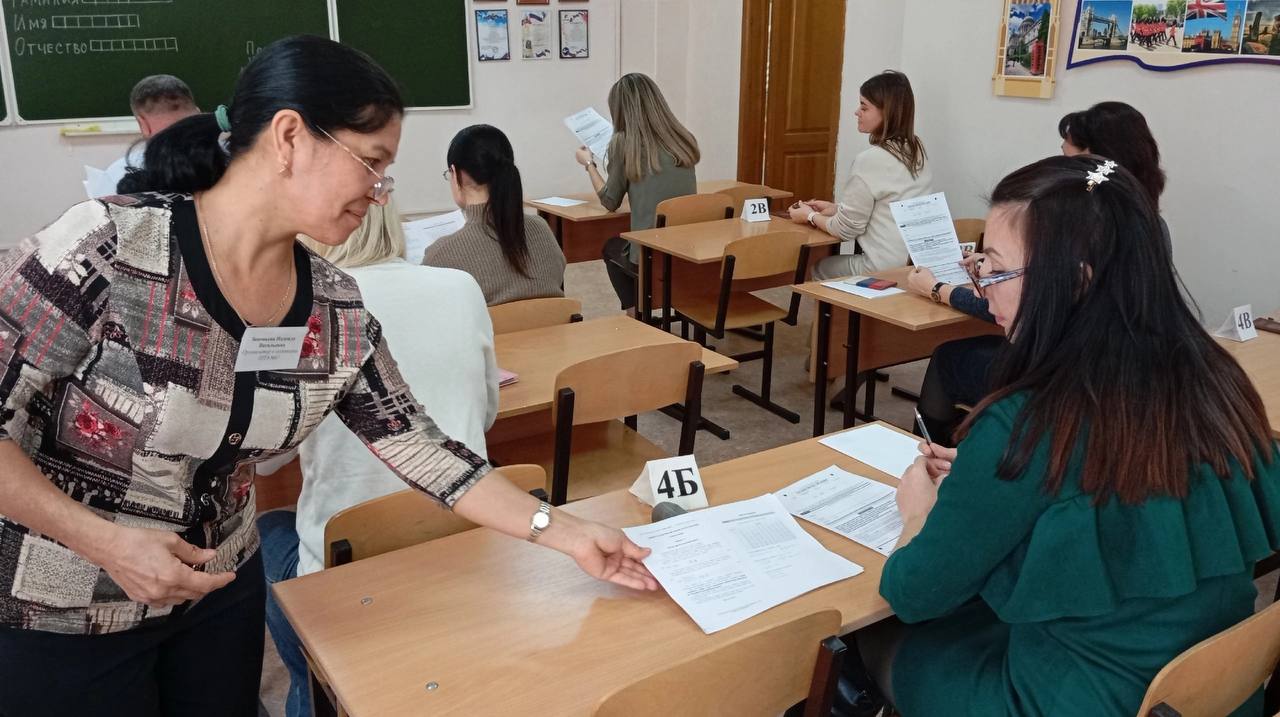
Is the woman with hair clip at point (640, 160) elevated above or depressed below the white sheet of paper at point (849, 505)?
above

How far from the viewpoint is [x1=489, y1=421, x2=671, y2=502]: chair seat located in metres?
2.68

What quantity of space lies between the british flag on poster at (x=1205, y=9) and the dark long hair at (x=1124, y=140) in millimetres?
1225

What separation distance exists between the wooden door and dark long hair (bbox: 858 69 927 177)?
3.13 meters

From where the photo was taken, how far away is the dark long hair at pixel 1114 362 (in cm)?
129

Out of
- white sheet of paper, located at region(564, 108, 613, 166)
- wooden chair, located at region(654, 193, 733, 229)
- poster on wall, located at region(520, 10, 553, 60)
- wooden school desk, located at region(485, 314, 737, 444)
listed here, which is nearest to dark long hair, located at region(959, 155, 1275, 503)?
wooden school desk, located at region(485, 314, 737, 444)

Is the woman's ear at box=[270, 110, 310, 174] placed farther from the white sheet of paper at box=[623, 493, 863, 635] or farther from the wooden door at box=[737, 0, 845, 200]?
the wooden door at box=[737, 0, 845, 200]

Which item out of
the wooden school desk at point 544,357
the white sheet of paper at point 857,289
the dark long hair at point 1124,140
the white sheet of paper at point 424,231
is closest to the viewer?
the wooden school desk at point 544,357

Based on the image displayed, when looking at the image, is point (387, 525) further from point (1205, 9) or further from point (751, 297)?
point (1205, 9)

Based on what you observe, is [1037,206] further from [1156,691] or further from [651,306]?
[651,306]

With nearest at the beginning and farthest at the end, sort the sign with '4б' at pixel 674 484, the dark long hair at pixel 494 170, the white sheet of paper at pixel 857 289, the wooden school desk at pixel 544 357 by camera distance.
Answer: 1. the sign with '4б' at pixel 674 484
2. the wooden school desk at pixel 544 357
3. the dark long hair at pixel 494 170
4. the white sheet of paper at pixel 857 289

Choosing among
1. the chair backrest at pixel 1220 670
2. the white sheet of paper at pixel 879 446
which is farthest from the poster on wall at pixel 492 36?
the chair backrest at pixel 1220 670

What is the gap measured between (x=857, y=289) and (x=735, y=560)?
229cm

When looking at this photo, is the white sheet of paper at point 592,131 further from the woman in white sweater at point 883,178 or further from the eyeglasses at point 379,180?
the eyeglasses at point 379,180

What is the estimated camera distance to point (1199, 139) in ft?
14.4
